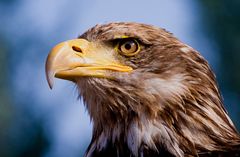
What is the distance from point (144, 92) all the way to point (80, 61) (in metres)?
0.33

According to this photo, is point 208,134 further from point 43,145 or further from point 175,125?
point 43,145

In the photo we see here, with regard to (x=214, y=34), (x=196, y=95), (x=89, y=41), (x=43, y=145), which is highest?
(x=89, y=41)

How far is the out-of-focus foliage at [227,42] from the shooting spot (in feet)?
27.2

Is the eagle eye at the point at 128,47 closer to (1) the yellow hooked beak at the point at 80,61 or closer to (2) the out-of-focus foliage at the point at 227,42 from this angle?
(1) the yellow hooked beak at the point at 80,61

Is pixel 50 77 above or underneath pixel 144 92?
above

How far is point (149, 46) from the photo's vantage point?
164 inches

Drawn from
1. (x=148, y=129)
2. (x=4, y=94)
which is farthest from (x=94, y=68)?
(x=4, y=94)

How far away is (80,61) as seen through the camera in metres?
4.05

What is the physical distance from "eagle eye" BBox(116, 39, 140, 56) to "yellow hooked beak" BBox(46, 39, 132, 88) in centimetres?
4

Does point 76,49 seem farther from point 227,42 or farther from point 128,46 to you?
point 227,42

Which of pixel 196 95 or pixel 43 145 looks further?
pixel 43 145

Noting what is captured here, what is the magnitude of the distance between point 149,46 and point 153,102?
0.30 meters

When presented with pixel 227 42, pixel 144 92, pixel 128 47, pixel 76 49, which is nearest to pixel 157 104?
pixel 144 92

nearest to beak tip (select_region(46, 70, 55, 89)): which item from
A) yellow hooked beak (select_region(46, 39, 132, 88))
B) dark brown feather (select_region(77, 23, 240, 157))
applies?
yellow hooked beak (select_region(46, 39, 132, 88))
